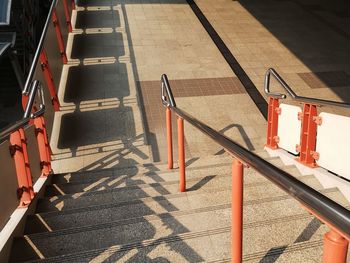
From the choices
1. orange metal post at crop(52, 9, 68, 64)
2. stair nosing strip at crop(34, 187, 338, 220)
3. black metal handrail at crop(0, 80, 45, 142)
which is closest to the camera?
black metal handrail at crop(0, 80, 45, 142)

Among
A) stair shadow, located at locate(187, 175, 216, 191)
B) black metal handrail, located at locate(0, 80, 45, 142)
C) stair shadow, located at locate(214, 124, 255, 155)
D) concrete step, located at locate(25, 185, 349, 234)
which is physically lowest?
stair shadow, located at locate(214, 124, 255, 155)

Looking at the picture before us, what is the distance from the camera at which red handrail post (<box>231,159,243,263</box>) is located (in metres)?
2.10

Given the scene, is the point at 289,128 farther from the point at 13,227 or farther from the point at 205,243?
the point at 13,227

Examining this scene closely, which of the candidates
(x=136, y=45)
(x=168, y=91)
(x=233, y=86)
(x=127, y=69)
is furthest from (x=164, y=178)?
(x=136, y=45)

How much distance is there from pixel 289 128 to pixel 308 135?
1.89 feet

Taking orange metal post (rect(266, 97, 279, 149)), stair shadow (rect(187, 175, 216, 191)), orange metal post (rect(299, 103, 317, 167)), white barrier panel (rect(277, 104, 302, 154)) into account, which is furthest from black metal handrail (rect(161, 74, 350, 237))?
orange metal post (rect(266, 97, 279, 149))

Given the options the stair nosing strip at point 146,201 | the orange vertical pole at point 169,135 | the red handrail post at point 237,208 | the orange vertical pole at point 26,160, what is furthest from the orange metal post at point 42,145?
the red handrail post at point 237,208

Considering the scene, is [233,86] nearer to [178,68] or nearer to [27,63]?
[178,68]

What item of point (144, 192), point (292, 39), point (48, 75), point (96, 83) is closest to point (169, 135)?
point (144, 192)

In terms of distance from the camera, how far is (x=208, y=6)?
12836 millimetres

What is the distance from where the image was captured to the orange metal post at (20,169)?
10.5ft

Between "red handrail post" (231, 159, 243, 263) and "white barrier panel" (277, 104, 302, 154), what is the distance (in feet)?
9.28

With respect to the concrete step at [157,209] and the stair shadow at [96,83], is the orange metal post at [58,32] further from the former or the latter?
the concrete step at [157,209]

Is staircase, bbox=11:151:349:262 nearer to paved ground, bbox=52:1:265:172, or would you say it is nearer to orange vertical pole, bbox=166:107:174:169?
orange vertical pole, bbox=166:107:174:169
